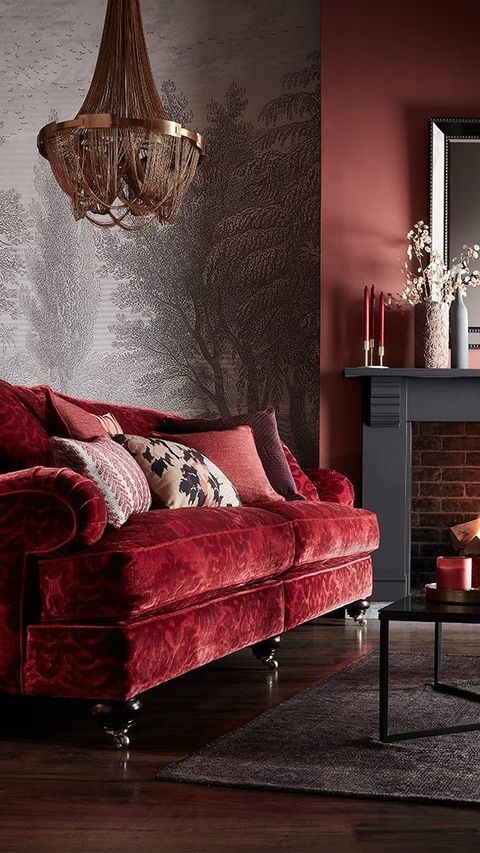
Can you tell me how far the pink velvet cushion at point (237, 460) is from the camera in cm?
435

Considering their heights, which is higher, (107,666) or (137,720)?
(107,666)

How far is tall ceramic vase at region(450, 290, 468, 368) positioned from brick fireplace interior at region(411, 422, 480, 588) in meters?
0.47

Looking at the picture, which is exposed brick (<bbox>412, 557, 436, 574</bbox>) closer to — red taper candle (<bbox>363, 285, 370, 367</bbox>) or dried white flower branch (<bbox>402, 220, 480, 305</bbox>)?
red taper candle (<bbox>363, 285, 370, 367</bbox>)

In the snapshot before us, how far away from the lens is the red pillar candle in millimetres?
2957

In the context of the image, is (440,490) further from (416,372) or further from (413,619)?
(413,619)

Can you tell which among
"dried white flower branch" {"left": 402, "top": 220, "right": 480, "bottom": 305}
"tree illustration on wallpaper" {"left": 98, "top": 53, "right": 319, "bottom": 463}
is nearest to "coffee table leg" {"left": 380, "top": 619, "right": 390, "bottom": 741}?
"dried white flower branch" {"left": 402, "top": 220, "right": 480, "bottom": 305}

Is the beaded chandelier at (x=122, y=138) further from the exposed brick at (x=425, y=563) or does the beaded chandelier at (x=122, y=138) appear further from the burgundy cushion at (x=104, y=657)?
the exposed brick at (x=425, y=563)

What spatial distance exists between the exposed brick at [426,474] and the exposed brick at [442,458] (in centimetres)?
3

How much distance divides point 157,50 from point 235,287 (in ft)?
4.58

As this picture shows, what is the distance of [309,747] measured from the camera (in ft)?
9.03

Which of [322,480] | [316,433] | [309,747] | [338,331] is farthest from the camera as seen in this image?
[316,433]

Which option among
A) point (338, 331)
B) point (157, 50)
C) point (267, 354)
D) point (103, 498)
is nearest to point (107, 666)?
point (103, 498)

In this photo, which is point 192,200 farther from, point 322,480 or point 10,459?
point 10,459

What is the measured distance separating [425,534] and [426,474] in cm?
32
